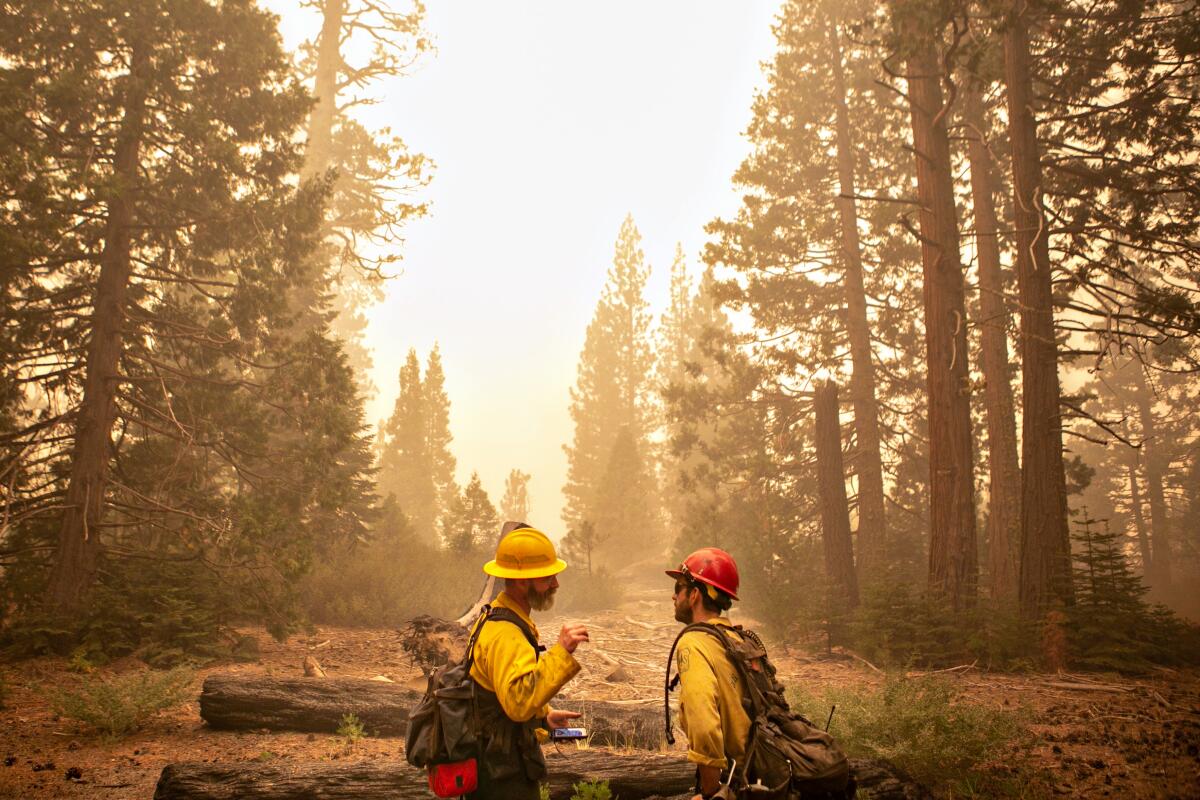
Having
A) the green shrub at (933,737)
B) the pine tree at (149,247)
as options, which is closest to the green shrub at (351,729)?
the pine tree at (149,247)

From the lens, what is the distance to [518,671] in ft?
10.5

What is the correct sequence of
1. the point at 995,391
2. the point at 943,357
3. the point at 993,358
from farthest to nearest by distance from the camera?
the point at 993,358 < the point at 995,391 < the point at 943,357

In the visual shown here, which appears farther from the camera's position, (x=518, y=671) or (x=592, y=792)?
(x=592, y=792)

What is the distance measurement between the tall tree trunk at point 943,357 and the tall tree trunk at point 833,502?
294 cm

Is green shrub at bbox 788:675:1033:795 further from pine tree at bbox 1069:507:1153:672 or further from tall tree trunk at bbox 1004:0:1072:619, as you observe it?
tall tree trunk at bbox 1004:0:1072:619

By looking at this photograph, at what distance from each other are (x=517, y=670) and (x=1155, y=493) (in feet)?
116

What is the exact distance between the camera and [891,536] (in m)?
20.7

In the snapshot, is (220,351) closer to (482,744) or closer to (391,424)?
(482,744)

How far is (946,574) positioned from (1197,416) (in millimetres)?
25560

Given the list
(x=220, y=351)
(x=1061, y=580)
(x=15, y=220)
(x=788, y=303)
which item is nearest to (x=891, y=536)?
(x=788, y=303)

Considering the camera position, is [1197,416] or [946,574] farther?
[1197,416]

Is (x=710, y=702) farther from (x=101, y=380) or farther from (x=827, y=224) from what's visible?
(x=827, y=224)

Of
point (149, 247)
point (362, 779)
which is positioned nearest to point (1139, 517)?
point (362, 779)

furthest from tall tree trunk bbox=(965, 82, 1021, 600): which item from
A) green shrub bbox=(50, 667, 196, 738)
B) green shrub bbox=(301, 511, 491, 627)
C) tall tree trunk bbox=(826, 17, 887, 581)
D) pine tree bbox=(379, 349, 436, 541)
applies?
pine tree bbox=(379, 349, 436, 541)
